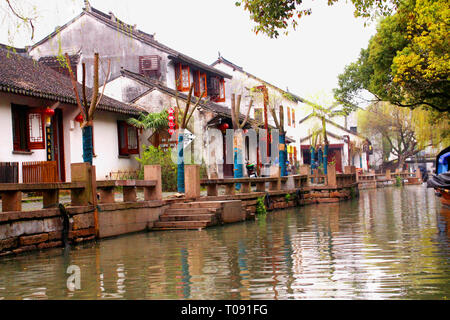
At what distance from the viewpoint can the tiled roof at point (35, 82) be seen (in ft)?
53.0

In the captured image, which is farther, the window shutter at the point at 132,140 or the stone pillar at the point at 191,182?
the window shutter at the point at 132,140

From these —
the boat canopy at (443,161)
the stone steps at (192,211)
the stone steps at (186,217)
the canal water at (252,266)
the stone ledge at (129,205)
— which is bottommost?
the canal water at (252,266)

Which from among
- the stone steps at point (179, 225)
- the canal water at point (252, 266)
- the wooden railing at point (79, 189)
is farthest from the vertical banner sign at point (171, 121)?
the canal water at point (252, 266)

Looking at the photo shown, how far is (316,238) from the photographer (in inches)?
429

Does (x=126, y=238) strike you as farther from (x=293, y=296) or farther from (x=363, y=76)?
(x=363, y=76)

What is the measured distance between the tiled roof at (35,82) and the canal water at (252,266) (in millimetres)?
6198

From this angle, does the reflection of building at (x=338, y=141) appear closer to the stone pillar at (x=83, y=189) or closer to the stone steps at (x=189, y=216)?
the stone steps at (x=189, y=216)

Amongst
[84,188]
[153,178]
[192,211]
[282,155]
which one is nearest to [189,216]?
[192,211]

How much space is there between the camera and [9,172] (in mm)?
16078

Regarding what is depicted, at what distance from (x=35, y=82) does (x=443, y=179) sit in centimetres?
1197

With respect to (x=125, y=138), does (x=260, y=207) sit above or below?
below

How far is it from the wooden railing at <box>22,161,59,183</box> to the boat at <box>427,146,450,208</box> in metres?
10.2

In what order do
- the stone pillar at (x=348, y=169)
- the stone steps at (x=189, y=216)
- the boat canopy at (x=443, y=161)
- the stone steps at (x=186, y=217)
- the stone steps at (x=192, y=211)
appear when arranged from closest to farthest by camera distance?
the stone steps at (x=189, y=216) < the stone steps at (x=186, y=217) < the stone steps at (x=192, y=211) < the boat canopy at (x=443, y=161) < the stone pillar at (x=348, y=169)

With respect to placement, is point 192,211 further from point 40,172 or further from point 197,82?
point 197,82
